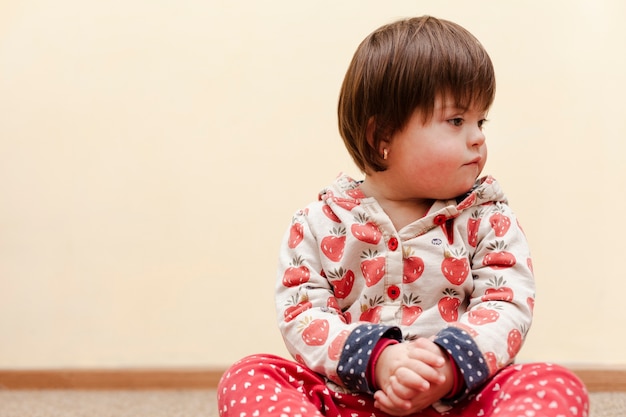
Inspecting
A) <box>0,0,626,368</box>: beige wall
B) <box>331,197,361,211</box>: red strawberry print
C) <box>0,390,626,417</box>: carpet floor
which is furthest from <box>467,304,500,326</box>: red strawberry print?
<box>0,0,626,368</box>: beige wall

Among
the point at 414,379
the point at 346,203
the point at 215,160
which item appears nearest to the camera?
the point at 414,379

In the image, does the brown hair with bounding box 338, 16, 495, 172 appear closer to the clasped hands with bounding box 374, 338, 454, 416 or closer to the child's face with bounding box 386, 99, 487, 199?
the child's face with bounding box 386, 99, 487, 199

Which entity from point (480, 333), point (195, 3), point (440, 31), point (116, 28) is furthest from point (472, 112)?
point (116, 28)

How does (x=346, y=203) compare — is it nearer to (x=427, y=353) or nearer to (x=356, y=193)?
(x=356, y=193)

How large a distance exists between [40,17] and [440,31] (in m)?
1.08

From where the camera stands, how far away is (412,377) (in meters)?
0.76

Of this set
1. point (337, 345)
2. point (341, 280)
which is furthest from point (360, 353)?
point (341, 280)

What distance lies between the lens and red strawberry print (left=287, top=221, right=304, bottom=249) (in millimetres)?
973

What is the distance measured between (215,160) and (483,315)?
0.90 meters

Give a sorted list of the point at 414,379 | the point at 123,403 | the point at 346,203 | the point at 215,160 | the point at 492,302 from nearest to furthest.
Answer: the point at 414,379, the point at 492,302, the point at 346,203, the point at 123,403, the point at 215,160

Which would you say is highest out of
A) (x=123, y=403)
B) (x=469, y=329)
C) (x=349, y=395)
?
(x=469, y=329)

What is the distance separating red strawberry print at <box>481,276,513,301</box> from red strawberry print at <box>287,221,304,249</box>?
241 mm

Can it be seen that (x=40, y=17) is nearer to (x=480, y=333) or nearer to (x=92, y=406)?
(x=92, y=406)

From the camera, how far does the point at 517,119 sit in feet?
4.98
